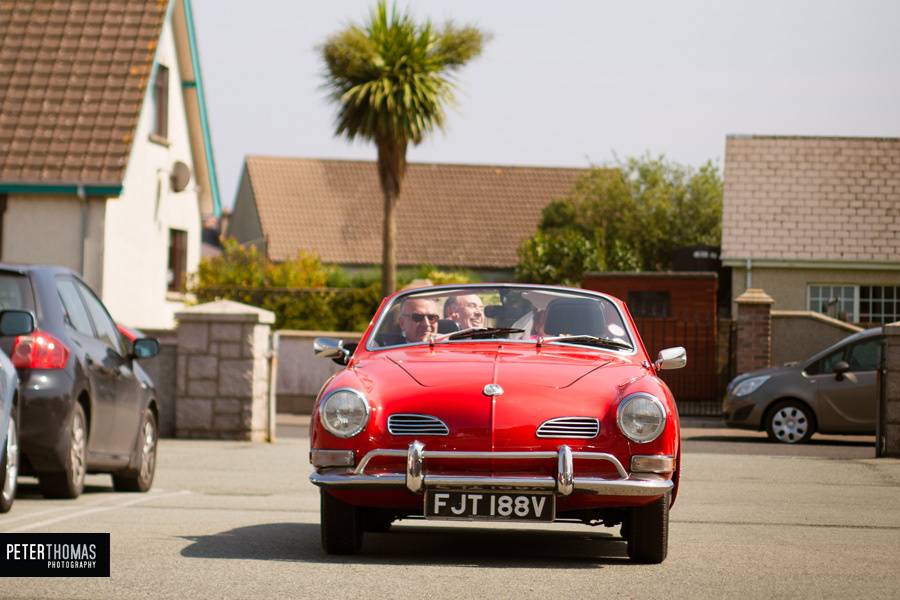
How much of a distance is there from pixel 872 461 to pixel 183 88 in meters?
22.3

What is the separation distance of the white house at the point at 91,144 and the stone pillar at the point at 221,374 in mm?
9491

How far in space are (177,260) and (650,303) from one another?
10482 millimetres

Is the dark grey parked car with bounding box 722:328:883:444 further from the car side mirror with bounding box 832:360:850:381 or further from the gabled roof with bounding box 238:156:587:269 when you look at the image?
the gabled roof with bounding box 238:156:587:269

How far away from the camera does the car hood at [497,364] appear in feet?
26.6

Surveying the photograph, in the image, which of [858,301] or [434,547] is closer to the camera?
[434,547]

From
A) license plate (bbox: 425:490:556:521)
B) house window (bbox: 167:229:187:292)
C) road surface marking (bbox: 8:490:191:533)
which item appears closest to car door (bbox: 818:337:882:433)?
road surface marking (bbox: 8:490:191:533)

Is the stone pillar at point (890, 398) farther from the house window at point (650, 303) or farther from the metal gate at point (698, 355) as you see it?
the house window at point (650, 303)

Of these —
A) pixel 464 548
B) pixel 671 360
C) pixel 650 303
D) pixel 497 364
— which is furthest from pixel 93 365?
pixel 650 303

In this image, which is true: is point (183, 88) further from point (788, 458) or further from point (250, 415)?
point (788, 458)

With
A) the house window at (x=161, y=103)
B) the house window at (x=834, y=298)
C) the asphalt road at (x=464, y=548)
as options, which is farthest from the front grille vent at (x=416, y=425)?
the house window at (x=834, y=298)

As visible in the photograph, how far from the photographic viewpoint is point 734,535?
970cm

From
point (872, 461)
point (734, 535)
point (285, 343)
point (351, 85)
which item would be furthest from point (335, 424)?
point (351, 85)

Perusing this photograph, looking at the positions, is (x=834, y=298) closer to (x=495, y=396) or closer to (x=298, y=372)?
(x=298, y=372)

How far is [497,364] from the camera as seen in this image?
8359 mm
